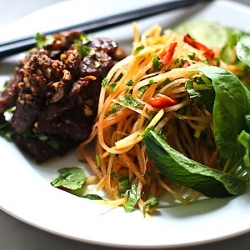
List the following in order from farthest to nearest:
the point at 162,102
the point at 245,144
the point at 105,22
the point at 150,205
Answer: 1. the point at 105,22
2. the point at 162,102
3. the point at 150,205
4. the point at 245,144

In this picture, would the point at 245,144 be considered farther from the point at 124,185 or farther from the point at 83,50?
the point at 83,50

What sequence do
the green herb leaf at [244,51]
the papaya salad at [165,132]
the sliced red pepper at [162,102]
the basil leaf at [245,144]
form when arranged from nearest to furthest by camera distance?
the basil leaf at [245,144] → the papaya salad at [165,132] → the sliced red pepper at [162,102] → the green herb leaf at [244,51]

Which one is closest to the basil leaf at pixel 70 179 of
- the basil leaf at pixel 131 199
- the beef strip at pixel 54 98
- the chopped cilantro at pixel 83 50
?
the beef strip at pixel 54 98

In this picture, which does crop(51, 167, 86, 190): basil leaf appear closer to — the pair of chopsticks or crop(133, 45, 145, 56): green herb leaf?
crop(133, 45, 145, 56): green herb leaf

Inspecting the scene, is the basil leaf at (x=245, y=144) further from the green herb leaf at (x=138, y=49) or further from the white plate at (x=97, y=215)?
the green herb leaf at (x=138, y=49)

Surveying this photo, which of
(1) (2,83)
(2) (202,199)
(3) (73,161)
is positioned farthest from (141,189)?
(1) (2,83)

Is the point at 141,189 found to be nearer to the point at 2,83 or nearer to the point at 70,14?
the point at 2,83

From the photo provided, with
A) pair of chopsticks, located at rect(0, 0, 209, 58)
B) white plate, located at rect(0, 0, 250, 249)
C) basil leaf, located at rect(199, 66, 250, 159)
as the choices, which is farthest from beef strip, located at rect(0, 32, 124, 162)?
basil leaf, located at rect(199, 66, 250, 159)

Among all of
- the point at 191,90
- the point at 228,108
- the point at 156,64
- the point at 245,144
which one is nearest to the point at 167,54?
the point at 156,64
